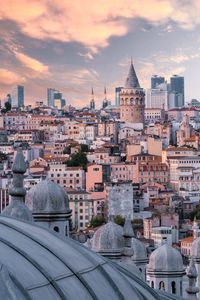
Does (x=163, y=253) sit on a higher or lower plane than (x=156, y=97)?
lower

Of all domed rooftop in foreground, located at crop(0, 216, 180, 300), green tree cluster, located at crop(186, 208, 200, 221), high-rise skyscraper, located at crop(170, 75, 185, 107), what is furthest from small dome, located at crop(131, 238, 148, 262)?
high-rise skyscraper, located at crop(170, 75, 185, 107)

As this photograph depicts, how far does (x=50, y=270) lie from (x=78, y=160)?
182ft

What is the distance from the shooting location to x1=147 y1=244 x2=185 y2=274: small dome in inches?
491

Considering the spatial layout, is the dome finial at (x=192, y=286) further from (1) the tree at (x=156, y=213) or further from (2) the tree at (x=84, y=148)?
(2) the tree at (x=84, y=148)

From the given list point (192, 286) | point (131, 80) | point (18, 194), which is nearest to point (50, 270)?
point (18, 194)

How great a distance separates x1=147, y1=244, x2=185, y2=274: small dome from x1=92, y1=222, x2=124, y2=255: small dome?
285cm

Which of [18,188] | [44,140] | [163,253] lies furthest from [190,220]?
[18,188]

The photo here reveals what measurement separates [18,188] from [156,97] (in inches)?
5342

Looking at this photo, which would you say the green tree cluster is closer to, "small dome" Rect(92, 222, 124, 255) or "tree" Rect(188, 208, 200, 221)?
"tree" Rect(188, 208, 200, 221)

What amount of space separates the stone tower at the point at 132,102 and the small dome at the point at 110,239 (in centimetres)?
6924

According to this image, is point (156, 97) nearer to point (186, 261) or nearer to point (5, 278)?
point (186, 261)

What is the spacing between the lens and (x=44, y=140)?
7431 centimetres

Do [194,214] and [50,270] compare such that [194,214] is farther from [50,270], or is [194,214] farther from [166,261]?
[50,270]

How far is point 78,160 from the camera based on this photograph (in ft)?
196
